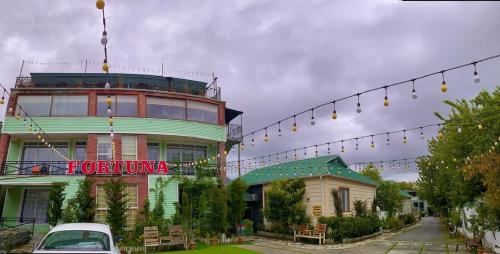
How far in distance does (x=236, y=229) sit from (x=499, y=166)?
14173mm

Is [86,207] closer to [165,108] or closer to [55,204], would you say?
[55,204]

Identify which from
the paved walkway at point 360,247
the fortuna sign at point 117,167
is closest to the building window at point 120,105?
the fortuna sign at point 117,167

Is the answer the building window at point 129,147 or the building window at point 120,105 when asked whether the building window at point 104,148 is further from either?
the building window at point 120,105

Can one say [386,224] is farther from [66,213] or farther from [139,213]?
[66,213]

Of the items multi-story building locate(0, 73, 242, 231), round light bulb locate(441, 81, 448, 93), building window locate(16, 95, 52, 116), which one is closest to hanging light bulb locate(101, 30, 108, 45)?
round light bulb locate(441, 81, 448, 93)

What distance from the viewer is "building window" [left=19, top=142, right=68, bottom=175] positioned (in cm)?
2472

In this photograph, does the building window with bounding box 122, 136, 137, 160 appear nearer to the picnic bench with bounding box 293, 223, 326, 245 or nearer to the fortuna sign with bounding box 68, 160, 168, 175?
the fortuna sign with bounding box 68, 160, 168, 175

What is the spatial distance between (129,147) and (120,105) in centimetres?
253

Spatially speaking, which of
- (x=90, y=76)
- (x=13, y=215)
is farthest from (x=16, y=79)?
(x=13, y=215)

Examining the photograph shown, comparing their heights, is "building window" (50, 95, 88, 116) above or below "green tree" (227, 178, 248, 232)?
above

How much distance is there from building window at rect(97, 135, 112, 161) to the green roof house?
9.32 meters

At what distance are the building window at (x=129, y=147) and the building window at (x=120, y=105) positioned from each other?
1487 millimetres

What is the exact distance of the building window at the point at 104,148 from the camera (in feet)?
80.3

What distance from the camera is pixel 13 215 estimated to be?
24.4 m
